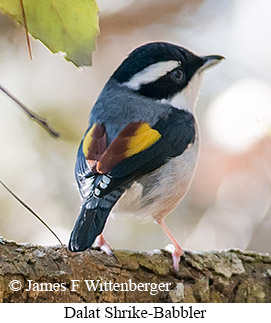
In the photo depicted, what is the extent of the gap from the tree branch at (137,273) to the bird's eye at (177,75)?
18.3 inches

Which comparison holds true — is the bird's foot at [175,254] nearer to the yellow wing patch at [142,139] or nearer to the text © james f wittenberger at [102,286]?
the text © james f wittenberger at [102,286]

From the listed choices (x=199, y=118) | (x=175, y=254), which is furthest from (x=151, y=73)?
(x=175, y=254)

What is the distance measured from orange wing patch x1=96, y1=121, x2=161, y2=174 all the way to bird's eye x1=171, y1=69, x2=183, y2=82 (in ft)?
0.68

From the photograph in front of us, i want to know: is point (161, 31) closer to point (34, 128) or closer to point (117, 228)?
point (34, 128)

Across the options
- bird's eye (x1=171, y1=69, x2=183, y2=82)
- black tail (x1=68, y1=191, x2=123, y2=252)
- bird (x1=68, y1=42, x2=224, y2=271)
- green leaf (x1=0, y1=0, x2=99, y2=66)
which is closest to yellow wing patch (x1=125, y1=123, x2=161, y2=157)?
bird (x1=68, y1=42, x2=224, y2=271)

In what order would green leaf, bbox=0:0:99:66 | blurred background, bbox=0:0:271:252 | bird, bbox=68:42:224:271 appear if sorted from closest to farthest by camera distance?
green leaf, bbox=0:0:99:66 → bird, bbox=68:42:224:271 → blurred background, bbox=0:0:271:252

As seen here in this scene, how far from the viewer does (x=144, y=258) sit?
1.12m

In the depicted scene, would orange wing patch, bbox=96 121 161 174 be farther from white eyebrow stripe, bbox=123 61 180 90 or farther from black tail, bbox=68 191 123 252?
white eyebrow stripe, bbox=123 61 180 90

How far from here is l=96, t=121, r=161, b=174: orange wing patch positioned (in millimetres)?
1096

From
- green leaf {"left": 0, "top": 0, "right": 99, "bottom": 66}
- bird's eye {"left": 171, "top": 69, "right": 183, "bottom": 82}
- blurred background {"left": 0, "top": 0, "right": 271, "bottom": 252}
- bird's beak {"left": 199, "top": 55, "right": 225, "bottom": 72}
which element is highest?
green leaf {"left": 0, "top": 0, "right": 99, "bottom": 66}

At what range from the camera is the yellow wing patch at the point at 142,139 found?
114 cm

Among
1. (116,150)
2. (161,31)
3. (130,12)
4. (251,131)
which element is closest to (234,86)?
(251,131)

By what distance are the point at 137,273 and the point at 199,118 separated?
63 cm

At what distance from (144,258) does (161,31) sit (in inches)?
31.7
